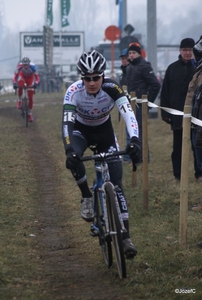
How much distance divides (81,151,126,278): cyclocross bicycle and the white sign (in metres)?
49.1

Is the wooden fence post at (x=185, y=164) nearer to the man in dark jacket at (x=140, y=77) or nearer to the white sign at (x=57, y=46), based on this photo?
the man in dark jacket at (x=140, y=77)

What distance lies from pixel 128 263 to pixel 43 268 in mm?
794

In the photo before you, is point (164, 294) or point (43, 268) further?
point (43, 268)

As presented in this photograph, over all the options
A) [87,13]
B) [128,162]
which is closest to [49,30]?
[128,162]

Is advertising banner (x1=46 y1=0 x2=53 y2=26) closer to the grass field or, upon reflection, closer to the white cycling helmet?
the grass field

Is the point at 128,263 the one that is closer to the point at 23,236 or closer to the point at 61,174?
the point at 23,236

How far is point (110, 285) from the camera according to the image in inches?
243

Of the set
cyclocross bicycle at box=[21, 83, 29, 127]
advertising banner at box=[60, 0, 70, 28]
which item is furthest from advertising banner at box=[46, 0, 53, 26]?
Answer: cyclocross bicycle at box=[21, 83, 29, 127]

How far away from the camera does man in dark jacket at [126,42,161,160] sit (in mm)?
12391

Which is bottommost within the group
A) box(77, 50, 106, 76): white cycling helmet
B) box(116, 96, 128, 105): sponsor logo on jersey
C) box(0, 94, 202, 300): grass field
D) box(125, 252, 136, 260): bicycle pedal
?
box(0, 94, 202, 300): grass field

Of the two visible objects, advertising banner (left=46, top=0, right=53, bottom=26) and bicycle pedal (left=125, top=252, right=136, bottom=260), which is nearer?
bicycle pedal (left=125, top=252, right=136, bottom=260)

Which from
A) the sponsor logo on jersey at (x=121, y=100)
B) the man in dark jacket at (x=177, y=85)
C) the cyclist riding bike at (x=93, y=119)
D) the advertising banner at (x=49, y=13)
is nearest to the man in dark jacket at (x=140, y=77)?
the man in dark jacket at (x=177, y=85)

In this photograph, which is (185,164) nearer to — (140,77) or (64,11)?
(140,77)

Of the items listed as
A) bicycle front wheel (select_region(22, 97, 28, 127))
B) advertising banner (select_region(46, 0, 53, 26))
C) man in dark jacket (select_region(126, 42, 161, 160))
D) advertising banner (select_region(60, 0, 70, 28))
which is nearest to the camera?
man in dark jacket (select_region(126, 42, 161, 160))
